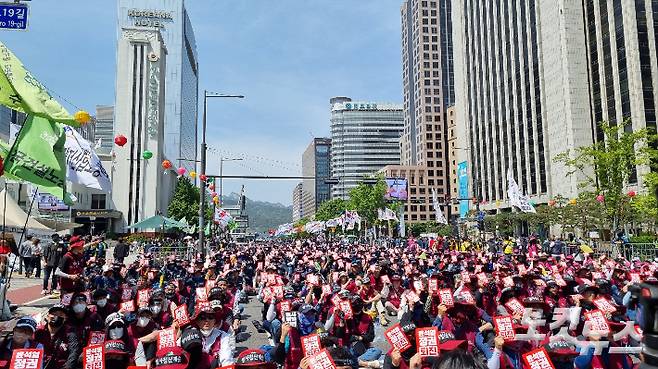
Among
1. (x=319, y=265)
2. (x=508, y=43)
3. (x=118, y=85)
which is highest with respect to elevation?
(x=508, y=43)

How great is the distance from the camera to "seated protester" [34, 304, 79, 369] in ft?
21.2

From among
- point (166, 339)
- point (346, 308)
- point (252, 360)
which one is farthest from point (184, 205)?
point (252, 360)

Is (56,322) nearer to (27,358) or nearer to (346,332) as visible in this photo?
(27,358)

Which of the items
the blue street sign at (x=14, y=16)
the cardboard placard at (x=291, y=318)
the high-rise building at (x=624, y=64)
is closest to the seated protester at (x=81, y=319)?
the cardboard placard at (x=291, y=318)

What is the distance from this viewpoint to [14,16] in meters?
9.71

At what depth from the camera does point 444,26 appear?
135125 mm

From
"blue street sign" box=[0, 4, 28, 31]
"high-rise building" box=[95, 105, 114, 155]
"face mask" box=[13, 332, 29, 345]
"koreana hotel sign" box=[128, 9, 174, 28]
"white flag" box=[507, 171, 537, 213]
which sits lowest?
"face mask" box=[13, 332, 29, 345]

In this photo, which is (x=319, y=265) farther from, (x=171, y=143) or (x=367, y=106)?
(x=367, y=106)

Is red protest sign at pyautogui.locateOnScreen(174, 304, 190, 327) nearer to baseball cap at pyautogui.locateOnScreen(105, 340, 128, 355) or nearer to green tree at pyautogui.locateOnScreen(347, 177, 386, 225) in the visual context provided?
baseball cap at pyautogui.locateOnScreen(105, 340, 128, 355)

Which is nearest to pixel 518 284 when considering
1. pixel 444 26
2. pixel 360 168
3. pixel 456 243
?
pixel 456 243

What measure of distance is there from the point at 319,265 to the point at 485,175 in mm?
67685

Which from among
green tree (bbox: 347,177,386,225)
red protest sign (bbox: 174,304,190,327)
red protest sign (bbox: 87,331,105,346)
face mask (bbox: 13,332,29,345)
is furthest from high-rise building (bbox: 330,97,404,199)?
face mask (bbox: 13,332,29,345)

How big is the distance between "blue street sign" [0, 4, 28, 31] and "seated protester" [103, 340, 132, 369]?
6.68m

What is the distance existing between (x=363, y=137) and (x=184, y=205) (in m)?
114
